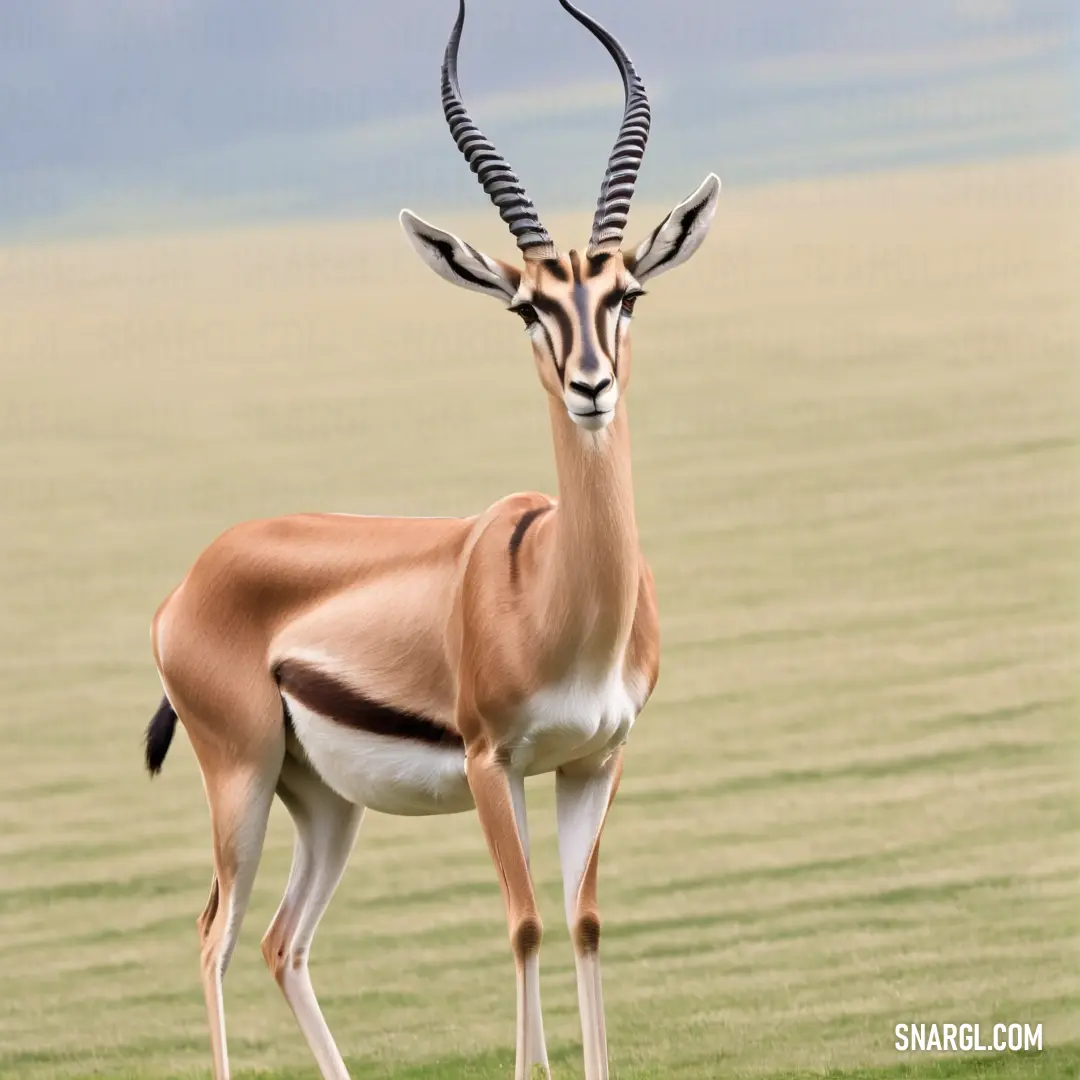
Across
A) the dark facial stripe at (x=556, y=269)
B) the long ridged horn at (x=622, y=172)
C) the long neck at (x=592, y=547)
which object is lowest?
the long neck at (x=592, y=547)

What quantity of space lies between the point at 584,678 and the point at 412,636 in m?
0.59

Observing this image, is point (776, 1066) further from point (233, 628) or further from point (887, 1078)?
point (233, 628)

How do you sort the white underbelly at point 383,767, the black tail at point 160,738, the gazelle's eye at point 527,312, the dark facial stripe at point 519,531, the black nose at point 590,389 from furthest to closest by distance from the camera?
the black tail at point 160,738 → the white underbelly at point 383,767 → the dark facial stripe at point 519,531 → the gazelle's eye at point 527,312 → the black nose at point 590,389

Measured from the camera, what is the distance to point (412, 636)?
5.56 meters

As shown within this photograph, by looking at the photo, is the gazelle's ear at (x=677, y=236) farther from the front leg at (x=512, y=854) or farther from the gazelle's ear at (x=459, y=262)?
the front leg at (x=512, y=854)

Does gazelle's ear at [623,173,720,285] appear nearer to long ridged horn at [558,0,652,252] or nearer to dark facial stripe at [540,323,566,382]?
long ridged horn at [558,0,652,252]

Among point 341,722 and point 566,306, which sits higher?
point 566,306

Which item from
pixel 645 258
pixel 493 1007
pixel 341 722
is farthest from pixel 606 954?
pixel 645 258

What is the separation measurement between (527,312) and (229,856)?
5.59 feet

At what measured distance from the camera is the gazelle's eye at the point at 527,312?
509 centimetres

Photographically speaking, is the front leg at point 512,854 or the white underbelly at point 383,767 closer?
the front leg at point 512,854

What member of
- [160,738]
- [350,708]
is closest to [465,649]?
[350,708]

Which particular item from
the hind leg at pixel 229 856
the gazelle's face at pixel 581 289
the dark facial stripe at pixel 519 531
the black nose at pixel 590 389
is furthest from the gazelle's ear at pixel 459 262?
the hind leg at pixel 229 856

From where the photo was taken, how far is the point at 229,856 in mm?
5734
